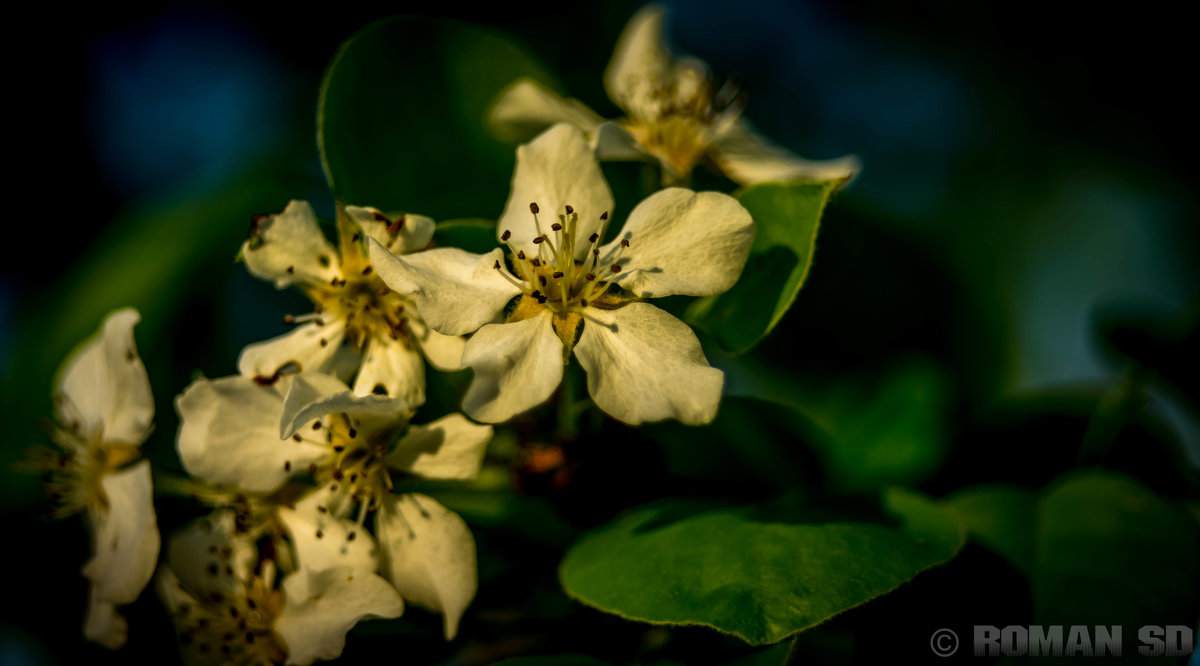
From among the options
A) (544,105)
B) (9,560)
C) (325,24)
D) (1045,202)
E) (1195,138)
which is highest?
(544,105)

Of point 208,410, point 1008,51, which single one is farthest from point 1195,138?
point 208,410

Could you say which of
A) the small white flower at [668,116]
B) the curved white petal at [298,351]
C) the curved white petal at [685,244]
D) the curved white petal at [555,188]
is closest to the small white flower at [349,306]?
the curved white petal at [298,351]

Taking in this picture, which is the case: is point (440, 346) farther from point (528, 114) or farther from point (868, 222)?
point (868, 222)

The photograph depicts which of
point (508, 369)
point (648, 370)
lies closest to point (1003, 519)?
point (648, 370)

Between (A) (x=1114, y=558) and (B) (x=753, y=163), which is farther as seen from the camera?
(B) (x=753, y=163)

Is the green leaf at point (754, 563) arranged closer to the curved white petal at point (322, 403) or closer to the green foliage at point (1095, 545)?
the green foliage at point (1095, 545)

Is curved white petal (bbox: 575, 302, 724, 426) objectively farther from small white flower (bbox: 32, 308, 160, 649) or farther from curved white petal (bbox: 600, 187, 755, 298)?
small white flower (bbox: 32, 308, 160, 649)

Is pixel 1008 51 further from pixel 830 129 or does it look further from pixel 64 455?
pixel 64 455
